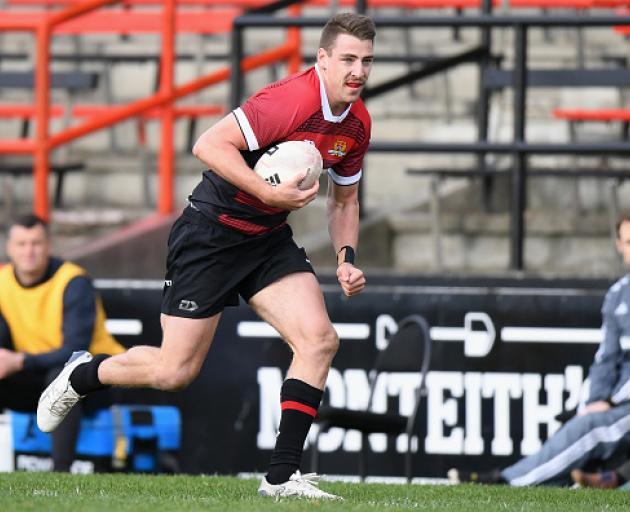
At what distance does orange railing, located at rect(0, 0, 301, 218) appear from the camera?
33.8 feet

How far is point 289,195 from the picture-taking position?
20.6 ft

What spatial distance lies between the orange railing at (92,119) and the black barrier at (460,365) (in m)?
1.59

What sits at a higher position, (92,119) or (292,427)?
(92,119)

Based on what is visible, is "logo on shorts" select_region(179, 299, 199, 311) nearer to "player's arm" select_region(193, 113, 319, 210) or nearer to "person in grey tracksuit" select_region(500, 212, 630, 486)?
"player's arm" select_region(193, 113, 319, 210)

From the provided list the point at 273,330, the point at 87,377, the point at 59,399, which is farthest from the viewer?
the point at 273,330

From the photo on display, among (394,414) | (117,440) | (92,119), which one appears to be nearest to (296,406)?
(394,414)

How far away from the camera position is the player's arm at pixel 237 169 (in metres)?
6.28

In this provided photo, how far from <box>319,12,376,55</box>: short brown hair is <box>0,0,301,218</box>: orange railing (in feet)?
11.8

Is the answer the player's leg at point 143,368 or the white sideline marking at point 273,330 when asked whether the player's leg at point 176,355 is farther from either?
the white sideline marking at point 273,330

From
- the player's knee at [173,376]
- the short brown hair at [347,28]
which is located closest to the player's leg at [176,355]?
the player's knee at [173,376]

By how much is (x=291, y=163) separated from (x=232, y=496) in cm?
139

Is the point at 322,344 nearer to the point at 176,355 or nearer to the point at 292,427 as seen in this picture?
the point at 292,427

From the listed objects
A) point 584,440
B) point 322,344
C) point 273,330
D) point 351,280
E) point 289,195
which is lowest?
point 584,440

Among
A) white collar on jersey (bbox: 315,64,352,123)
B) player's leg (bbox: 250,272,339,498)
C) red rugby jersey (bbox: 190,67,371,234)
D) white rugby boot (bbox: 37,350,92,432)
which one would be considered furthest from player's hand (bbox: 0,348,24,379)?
white collar on jersey (bbox: 315,64,352,123)
